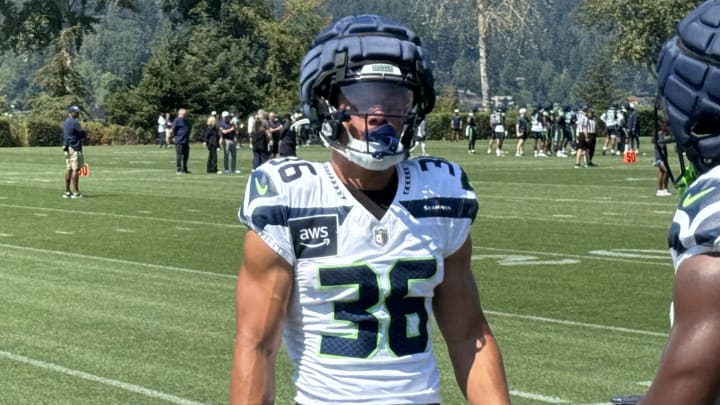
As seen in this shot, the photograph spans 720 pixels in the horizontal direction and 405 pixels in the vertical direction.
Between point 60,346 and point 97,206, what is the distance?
48.9 feet

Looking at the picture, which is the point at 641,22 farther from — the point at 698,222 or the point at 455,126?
the point at 698,222

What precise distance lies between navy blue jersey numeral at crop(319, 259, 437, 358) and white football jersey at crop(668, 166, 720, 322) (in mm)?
1199

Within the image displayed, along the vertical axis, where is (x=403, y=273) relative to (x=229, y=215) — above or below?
above

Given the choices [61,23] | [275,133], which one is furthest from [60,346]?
[61,23]

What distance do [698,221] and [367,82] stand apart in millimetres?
1452

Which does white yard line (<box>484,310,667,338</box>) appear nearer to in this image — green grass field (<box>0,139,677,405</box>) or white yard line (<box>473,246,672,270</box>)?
green grass field (<box>0,139,677,405</box>)

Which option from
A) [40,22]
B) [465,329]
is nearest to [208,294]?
[465,329]

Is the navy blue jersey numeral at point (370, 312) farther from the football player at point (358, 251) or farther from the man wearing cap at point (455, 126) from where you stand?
the man wearing cap at point (455, 126)

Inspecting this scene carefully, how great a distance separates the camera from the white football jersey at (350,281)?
372cm

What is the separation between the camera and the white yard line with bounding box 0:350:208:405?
8539 millimetres

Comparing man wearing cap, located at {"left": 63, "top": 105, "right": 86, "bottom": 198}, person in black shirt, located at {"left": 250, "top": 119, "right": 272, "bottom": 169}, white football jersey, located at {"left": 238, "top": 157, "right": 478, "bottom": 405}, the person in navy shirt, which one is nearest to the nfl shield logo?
white football jersey, located at {"left": 238, "top": 157, "right": 478, "bottom": 405}

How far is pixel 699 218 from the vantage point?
2588mm

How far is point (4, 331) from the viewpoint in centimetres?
1127

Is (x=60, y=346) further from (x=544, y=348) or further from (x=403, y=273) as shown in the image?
(x=403, y=273)
